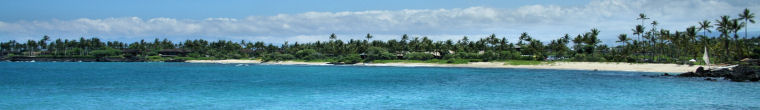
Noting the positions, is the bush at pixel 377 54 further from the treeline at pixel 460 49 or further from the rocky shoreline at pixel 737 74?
the rocky shoreline at pixel 737 74

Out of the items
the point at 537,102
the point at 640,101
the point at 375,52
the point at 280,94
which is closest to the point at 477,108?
the point at 537,102

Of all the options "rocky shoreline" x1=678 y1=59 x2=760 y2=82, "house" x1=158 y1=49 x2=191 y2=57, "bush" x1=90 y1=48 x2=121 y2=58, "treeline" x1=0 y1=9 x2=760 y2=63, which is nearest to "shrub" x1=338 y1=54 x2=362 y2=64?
"treeline" x1=0 y1=9 x2=760 y2=63

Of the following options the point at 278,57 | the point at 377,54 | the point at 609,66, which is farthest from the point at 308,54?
the point at 609,66

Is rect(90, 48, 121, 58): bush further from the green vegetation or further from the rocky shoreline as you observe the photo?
the rocky shoreline

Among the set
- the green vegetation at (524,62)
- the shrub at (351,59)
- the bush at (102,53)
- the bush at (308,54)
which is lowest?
the green vegetation at (524,62)

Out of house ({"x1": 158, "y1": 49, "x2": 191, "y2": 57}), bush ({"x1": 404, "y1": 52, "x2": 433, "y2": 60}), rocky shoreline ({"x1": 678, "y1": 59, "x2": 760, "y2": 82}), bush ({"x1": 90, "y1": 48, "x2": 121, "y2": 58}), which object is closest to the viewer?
rocky shoreline ({"x1": 678, "y1": 59, "x2": 760, "y2": 82})

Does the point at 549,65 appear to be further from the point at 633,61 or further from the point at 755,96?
the point at 755,96

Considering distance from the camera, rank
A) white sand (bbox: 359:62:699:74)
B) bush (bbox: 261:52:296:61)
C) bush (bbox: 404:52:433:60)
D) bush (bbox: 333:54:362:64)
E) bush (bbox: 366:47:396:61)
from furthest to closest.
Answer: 1. bush (bbox: 261:52:296:61)
2. bush (bbox: 333:54:362:64)
3. bush (bbox: 366:47:396:61)
4. bush (bbox: 404:52:433:60)
5. white sand (bbox: 359:62:699:74)

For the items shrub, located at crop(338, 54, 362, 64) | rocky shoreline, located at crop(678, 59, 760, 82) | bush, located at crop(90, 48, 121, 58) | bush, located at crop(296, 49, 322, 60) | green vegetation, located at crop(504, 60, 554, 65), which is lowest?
rocky shoreline, located at crop(678, 59, 760, 82)

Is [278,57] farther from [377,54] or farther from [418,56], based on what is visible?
[418,56]

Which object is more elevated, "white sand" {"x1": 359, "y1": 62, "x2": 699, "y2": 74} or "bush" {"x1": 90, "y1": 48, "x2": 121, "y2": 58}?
"bush" {"x1": 90, "y1": 48, "x2": 121, "y2": 58}

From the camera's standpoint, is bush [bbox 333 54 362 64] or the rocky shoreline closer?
the rocky shoreline

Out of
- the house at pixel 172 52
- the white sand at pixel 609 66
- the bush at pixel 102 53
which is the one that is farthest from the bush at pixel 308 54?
the bush at pixel 102 53

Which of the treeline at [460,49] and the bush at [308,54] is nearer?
the treeline at [460,49]
